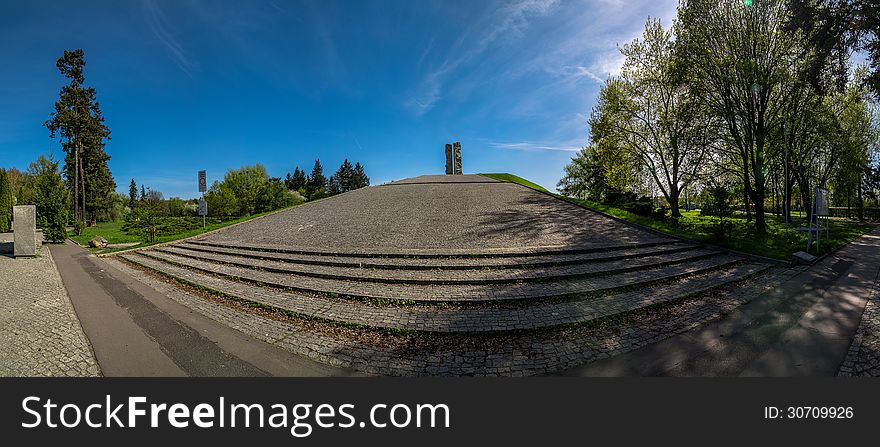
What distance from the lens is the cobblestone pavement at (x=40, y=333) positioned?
4055 millimetres

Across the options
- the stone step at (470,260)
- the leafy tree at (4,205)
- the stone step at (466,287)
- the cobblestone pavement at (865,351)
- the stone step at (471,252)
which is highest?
the leafy tree at (4,205)

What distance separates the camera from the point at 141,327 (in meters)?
5.49

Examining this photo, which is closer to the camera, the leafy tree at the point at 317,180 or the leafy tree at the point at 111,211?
Answer: the leafy tree at the point at 111,211

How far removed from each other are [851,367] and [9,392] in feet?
31.9

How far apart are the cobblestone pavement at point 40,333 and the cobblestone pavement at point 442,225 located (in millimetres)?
6025

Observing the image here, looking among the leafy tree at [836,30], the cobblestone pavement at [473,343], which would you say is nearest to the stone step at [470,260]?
the cobblestone pavement at [473,343]

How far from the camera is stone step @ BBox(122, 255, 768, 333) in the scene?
5.29 meters

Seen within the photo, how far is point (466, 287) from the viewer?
7.26 m

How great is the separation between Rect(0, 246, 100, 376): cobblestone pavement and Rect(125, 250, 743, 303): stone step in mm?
3278

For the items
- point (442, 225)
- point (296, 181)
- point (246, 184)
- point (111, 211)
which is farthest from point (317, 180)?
point (442, 225)

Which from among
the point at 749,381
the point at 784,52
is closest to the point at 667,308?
the point at 749,381

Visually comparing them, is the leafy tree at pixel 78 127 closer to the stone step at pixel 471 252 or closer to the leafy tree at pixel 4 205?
the leafy tree at pixel 4 205

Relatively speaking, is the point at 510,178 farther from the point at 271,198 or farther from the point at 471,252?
the point at 271,198

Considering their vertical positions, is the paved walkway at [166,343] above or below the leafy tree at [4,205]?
below
